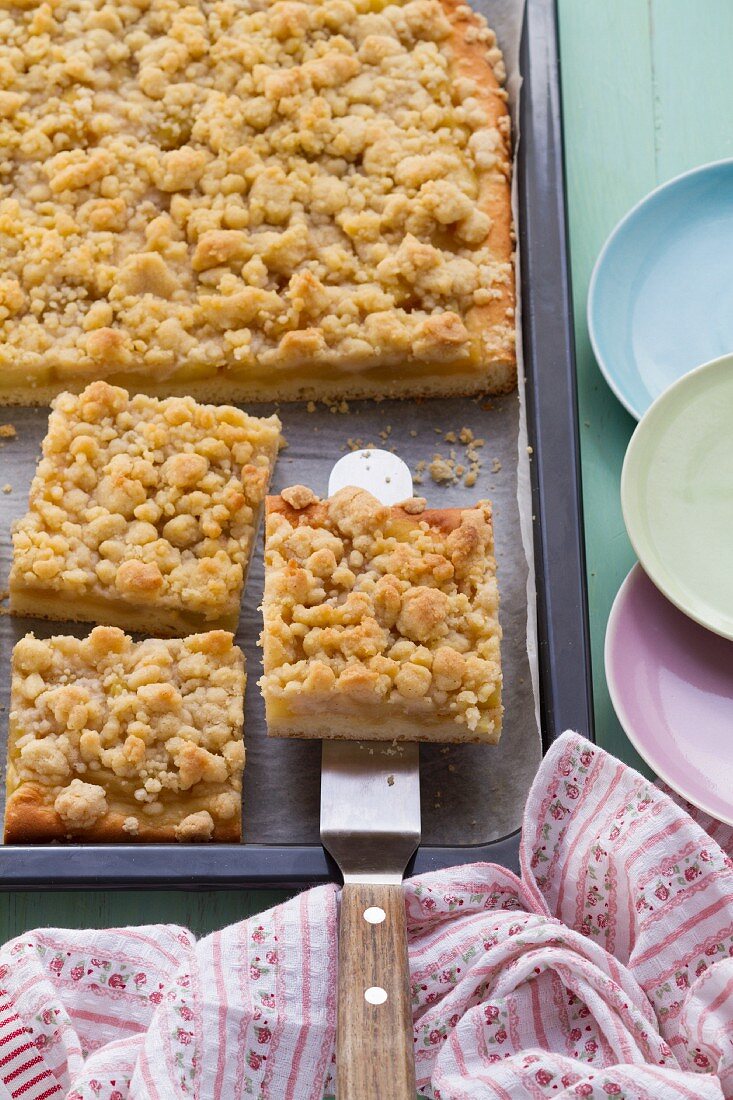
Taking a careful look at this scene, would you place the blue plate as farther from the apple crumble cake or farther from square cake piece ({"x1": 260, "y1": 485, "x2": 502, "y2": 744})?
square cake piece ({"x1": 260, "y1": 485, "x2": 502, "y2": 744})

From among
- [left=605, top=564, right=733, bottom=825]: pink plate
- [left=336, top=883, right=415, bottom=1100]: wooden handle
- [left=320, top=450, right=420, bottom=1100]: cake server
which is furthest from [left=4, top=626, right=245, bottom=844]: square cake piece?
[left=605, top=564, right=733, bottom=825]: pink plate

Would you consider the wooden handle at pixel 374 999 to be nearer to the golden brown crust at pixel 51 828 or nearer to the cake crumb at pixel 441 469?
the golden brown crust at pixel 51 828

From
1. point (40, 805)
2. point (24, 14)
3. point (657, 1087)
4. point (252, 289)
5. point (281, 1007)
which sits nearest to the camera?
point (657, 1087)

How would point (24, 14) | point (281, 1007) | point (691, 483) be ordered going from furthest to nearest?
point (24, 14), point (691, 483), point (281, 1007)

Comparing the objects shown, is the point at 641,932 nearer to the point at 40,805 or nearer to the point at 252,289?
the point at 40,805

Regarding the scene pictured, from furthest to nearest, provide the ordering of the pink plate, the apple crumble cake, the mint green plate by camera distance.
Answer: the apple crumble cake
the mint green plate
the pink plate

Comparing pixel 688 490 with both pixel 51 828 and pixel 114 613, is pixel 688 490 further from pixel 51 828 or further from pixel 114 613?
pixel 51 828

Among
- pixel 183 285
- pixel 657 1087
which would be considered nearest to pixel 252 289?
pixel 183 285

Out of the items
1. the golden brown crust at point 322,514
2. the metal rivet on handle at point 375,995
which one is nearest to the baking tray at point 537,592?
the golden brown crust at point 322,514
